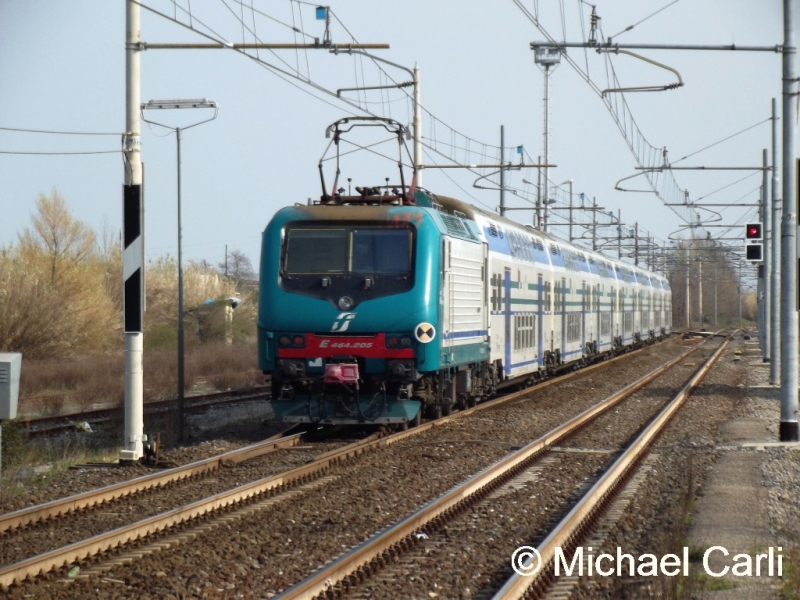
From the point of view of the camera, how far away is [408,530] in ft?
28.0

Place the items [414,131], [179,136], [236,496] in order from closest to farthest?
[236,496] < [179,136] < [414,131]

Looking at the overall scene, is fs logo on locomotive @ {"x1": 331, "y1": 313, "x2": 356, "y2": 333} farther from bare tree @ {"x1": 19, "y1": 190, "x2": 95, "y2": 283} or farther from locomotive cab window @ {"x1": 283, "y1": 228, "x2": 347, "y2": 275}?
bare tree @ {"x1": 19, "y1": 190, "x2": 95, "y2": 283}

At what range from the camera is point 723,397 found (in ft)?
72.7

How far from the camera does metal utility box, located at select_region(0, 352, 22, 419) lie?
1047cm

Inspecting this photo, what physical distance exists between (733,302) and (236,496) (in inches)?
4366

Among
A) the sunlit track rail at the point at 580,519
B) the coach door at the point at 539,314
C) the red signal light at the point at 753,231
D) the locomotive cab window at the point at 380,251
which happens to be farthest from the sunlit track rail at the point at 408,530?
the red signal light at the point at 753,231

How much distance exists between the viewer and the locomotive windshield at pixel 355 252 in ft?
47.9

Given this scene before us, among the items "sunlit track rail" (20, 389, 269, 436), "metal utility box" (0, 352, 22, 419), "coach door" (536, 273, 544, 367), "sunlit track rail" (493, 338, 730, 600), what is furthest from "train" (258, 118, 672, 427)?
"coach door" (536, 273, 544, 367)

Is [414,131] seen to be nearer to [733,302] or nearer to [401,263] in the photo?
[401,263]

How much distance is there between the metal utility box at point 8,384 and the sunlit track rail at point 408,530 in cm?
408

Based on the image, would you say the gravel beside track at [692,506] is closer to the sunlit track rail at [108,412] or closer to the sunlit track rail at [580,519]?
the sunlit track rail at [580,519]

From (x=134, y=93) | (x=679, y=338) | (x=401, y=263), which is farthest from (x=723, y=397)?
(x=679, y=338)

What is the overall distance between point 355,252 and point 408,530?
21.5 ft

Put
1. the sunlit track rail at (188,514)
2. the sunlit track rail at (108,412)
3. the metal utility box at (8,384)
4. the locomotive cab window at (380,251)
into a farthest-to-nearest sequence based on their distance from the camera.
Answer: the sunlit track rail at (108,412)
the locomotive cab window at (380,251)
the metal utility box at (8,384)
the sunlit track rail at (188,514)
